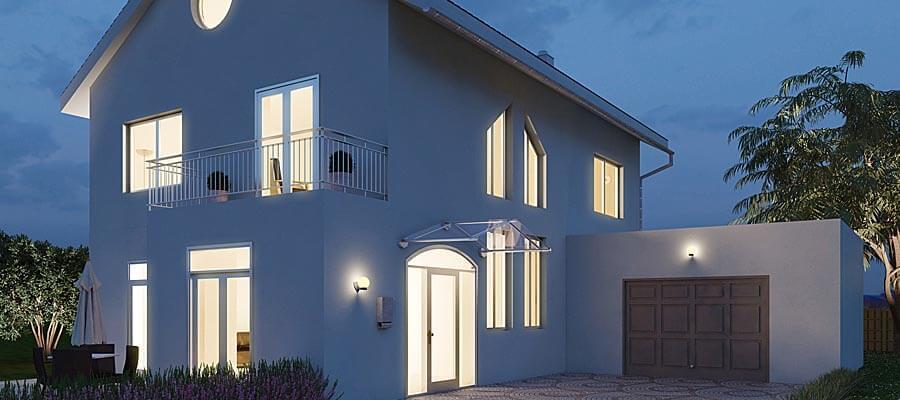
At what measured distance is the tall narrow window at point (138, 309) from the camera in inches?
617

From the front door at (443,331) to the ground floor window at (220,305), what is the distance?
2767mm

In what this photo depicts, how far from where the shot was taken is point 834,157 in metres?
21.9

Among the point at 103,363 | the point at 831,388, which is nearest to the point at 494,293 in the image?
the point at 831,388

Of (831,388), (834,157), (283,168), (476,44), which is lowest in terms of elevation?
(831,388)

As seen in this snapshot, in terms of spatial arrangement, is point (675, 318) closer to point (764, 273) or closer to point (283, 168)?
point (764, 273)

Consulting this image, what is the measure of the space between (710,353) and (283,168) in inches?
315

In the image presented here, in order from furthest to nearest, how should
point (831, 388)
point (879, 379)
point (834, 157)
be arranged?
point (834, 157) < point (879, 379) < point (831, 388)

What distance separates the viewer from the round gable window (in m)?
14.4

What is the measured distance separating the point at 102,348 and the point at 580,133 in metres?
9.83

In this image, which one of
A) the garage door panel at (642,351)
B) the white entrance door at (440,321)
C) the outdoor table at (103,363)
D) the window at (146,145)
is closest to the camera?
the outdoor table at (103,363)

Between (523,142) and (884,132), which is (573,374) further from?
(884,132)

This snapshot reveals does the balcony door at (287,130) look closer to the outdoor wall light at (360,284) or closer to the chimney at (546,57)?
the outdoor wall light at (360,284)

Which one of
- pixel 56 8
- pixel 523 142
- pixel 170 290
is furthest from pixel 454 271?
pixel 56 8

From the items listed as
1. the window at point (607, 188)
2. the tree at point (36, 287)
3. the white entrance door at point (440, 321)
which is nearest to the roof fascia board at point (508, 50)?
the window at point (607, 188)
